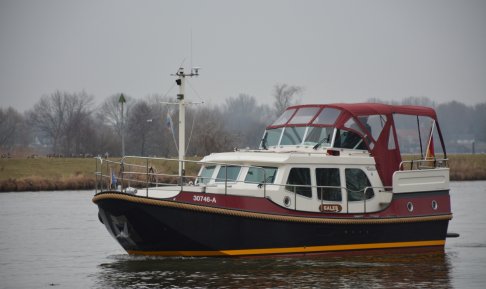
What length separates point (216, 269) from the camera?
21.2 metres

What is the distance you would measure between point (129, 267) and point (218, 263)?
2192 millimetres

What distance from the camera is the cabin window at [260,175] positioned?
2252 centimetres

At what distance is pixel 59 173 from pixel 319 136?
117 feet

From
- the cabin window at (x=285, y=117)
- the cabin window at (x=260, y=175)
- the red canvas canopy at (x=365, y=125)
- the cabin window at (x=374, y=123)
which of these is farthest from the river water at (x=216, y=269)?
the cabin window at (x=285, y=117)

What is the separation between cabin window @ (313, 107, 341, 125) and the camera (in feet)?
79.6

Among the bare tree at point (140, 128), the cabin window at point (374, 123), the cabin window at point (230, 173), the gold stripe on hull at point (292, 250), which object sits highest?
the bare tree at point (140, 128)

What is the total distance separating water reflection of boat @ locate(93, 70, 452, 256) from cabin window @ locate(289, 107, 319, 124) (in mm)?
30

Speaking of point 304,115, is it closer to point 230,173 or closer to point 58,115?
point 230,173

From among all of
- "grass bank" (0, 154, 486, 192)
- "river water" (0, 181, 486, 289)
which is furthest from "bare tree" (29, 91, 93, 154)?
"river water" (0, 181, 486, 289)

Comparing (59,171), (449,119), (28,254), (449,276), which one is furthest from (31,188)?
(449,119)

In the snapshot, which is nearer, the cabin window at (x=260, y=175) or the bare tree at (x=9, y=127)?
the cabin window at (x=260, y=175)

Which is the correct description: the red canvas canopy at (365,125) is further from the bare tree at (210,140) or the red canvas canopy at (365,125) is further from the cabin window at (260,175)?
the bare tree at (210,140)

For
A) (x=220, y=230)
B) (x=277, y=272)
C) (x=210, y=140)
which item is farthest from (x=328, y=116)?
(x=210, y=140)

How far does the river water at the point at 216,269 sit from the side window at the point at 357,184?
5.12 feet
